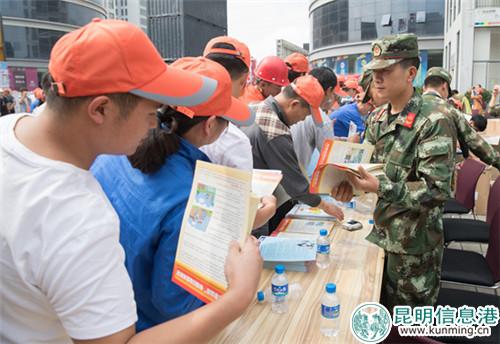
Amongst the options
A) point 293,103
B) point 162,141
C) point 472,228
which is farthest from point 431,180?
point 472,228

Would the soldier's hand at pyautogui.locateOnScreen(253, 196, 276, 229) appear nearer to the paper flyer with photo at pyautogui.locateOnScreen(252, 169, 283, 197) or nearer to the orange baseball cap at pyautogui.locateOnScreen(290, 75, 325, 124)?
the paper flyer with photo at pyautogui.locateOnScreen(252, 169, 283, 197)

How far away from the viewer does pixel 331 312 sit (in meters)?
1.51

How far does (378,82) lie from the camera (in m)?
2.12

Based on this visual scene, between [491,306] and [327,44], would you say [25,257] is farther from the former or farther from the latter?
[327,44]

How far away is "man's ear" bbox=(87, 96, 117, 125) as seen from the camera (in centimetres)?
77

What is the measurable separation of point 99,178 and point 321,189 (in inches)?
41.7

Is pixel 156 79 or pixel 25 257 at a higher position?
pixel 156 79

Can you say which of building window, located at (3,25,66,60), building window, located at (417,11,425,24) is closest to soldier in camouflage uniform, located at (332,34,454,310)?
building window, located at (3,25,66,60)

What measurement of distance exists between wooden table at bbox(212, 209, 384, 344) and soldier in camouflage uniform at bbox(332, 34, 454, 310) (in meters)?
0.17

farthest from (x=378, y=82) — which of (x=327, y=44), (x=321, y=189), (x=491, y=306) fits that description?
(x=327, y=44)

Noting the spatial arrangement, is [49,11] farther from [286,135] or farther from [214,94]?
[214,94]

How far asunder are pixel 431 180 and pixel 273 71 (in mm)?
2171

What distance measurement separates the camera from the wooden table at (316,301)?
145 cm

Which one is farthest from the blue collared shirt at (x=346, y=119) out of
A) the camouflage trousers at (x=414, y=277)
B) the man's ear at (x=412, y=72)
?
the camouflage trousers at (x=414, y=277)
